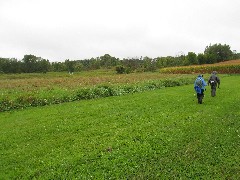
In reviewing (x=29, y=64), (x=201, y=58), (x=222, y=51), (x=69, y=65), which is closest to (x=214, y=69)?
(x=201, y=58)

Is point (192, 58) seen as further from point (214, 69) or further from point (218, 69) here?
point (218, 69)

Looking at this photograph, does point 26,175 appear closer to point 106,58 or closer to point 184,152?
point 184,152

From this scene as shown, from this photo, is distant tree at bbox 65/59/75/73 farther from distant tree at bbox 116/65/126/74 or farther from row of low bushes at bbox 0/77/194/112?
row of low bushes at bbox 0/77/194/112

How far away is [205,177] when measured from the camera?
10242 mm

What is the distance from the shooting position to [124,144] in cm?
1395

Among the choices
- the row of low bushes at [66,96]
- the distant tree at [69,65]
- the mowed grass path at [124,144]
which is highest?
the distant tree at [69,65]

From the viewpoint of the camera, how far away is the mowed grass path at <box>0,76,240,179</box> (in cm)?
1090

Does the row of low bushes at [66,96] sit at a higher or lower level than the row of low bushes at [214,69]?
lower

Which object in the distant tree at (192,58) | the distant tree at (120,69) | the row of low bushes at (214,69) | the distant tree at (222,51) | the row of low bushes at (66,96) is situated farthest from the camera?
the distant tree at (222,51)

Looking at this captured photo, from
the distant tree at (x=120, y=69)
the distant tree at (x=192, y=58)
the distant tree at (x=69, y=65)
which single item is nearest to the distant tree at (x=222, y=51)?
the distant tree at (x=192, y=58)

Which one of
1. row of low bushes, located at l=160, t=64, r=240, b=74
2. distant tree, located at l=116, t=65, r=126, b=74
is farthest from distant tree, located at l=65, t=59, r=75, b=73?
row of low bushes, located at l=160, t=64, r=240, b=74

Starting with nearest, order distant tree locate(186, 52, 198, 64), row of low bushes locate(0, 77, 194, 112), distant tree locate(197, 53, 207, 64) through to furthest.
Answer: row of low bushes locate(0, 77, 194, 112), distant tree locate(197, 53, 207, 64), distant tree locate(186, 52, 198, 64)

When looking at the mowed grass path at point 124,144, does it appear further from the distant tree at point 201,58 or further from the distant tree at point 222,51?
the distant tree at point 222,51

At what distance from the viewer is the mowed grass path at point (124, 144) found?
10.9m
